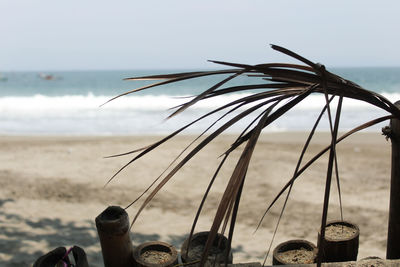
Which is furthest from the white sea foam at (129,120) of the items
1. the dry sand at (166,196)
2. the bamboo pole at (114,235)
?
the bamboo pole at (114,235)

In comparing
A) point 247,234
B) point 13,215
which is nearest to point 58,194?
point 13,215

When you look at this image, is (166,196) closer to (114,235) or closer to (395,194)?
(114,235)

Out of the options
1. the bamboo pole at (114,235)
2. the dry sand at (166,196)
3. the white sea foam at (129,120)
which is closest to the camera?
the bamboo pole at (114,235)

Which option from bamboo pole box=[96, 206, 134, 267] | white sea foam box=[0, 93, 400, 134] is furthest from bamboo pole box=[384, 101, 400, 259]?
white sea foam box=[0, 93, 400, 134]

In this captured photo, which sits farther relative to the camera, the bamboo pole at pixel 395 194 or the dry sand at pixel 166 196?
the dry sand at pixel 166 196

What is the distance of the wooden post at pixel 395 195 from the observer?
1.30 meters

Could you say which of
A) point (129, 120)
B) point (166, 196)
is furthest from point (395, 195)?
point (129, 120)

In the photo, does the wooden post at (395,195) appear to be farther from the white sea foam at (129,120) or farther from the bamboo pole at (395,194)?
the white sea foam at (129,120)

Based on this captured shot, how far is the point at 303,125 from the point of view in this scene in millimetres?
10398

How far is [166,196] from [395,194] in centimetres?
350

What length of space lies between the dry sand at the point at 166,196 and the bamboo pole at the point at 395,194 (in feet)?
6.16

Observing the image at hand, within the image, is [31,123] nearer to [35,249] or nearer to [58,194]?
[58,194]

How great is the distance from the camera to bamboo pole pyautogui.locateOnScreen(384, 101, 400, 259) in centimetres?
130

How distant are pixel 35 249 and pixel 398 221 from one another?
2.97 meters
